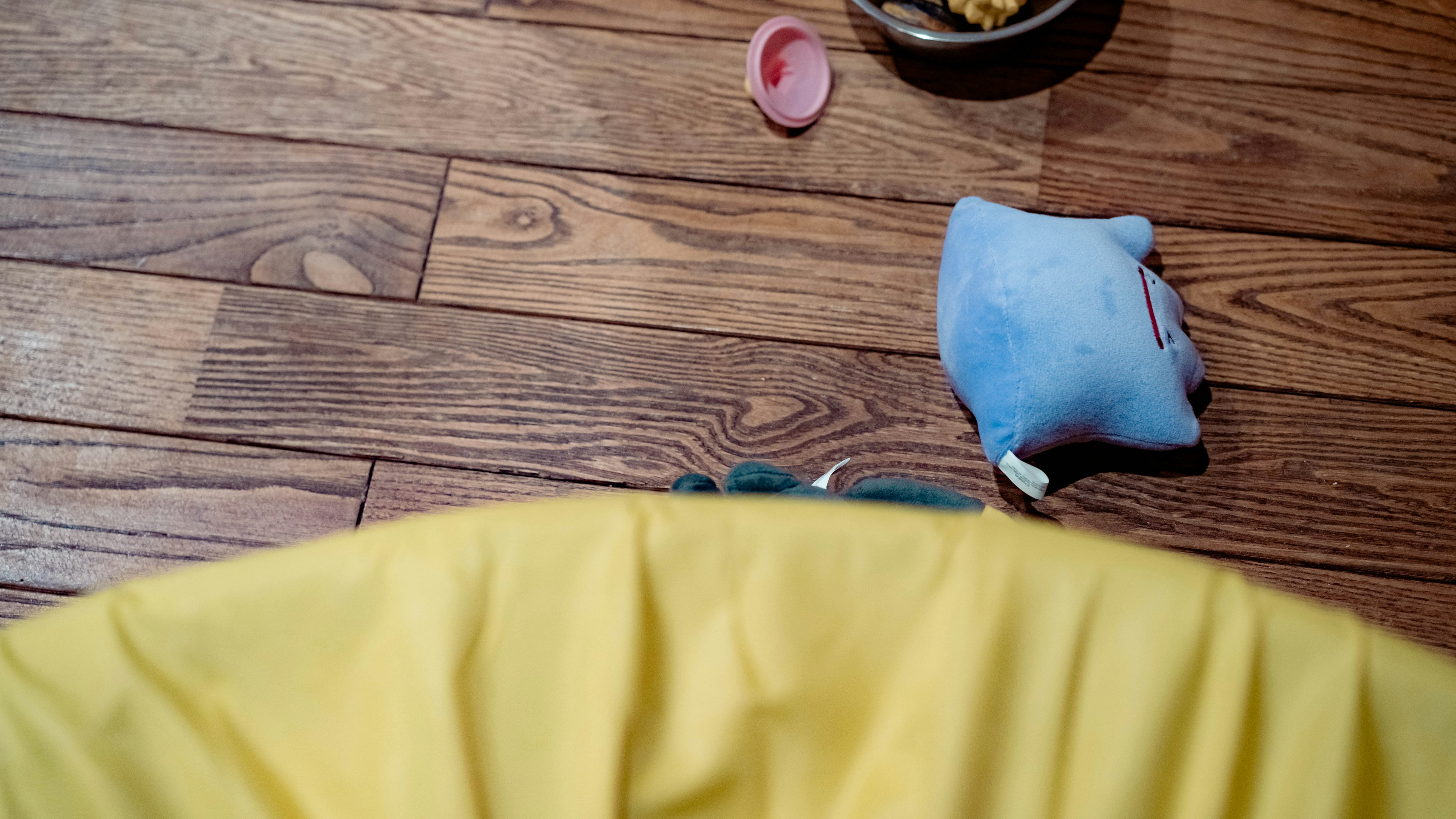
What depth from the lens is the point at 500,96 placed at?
105 cm

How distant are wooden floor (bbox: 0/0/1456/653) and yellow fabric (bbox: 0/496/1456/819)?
50cm

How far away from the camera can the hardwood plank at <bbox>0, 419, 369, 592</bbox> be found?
0.93 meters

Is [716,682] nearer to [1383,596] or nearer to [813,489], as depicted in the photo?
[813,489]

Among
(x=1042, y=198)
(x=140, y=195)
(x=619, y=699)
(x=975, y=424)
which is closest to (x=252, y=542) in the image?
(x=140, y=195)

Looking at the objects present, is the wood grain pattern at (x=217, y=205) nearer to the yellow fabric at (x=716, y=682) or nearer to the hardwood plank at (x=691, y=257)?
the hardwood plank at (x=691, y=257)

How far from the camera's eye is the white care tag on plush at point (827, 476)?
0.87 metres

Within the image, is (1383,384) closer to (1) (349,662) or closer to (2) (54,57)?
(1) (349,662)

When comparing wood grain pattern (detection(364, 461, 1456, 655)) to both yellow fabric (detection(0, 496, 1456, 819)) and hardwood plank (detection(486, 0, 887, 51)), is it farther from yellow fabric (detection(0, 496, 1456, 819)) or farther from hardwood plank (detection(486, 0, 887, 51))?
hardwood plank (detection(486, 0, 887, 51))

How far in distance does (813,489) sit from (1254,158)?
700 millimetres

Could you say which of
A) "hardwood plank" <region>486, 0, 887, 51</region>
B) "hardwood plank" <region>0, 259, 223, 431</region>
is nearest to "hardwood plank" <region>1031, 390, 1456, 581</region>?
"hardwood plank" <region>486, 0, 887, 51</region>

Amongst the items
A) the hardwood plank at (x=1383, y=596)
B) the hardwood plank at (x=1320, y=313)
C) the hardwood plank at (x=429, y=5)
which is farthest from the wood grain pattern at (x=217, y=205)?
the hardwood plank at (x=1383, y=596)

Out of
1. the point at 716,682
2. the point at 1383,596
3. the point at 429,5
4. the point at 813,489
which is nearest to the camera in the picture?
the point at 716,682

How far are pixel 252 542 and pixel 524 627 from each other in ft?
2.16

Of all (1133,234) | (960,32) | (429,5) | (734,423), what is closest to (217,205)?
(429,5)
